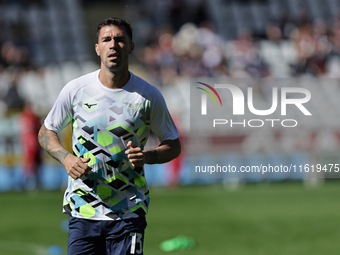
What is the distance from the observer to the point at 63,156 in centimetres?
486

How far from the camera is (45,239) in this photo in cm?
1071

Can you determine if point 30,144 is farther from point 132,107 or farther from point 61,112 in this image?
point 132,107

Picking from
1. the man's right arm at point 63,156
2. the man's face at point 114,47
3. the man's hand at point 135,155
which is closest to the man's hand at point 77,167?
the man's right arm at point 63,156

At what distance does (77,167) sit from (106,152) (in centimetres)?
29

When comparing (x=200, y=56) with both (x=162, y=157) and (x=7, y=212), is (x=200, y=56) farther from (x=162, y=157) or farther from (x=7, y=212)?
(x=162, y=157)

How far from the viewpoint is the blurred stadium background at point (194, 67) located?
16.8 meters

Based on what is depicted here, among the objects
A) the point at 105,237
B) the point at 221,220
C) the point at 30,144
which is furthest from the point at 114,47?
the point at 30,144

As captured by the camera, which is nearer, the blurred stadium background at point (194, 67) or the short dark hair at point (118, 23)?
the short dark hair at point (118, 23)

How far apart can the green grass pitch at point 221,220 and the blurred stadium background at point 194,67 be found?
7 cm

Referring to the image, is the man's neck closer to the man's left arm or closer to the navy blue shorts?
the man's left arm

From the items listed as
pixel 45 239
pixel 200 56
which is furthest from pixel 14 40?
pixel 45 239

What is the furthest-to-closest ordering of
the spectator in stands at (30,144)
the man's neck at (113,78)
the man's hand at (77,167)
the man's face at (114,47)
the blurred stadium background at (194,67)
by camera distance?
1. the spectator in stands at (30,144)
2. the blurred stadium background at (194,67)
3. the man's neck at (113,78)
4. the man's face at (114,47)
5. the man's hand at (77,167)

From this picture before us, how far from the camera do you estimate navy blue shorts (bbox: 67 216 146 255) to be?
489 cm

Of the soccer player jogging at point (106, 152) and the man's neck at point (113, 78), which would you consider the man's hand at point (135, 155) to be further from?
the man's neck at point (113, 78)
